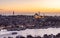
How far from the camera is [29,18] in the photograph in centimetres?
5134

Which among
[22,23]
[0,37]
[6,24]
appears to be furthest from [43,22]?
[0,37]

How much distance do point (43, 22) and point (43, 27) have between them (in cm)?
310

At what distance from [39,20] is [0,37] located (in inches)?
834

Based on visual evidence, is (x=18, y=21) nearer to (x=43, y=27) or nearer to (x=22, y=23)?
(x=22, y=23)

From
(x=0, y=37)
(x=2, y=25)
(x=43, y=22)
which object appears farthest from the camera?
(x=43, y=22)

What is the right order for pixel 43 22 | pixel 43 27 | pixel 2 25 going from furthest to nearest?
1. pixel 43 22
2. pixel 43 27
3. pixel 2 25

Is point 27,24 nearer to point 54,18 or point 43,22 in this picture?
point 43,22

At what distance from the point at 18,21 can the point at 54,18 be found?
8.84 m

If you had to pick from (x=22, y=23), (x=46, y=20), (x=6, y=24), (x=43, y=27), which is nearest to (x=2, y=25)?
(x=6, y=24)

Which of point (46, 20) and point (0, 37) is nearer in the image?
point (0, 37)

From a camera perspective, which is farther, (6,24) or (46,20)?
(46,20)

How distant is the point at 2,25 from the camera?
41.4m

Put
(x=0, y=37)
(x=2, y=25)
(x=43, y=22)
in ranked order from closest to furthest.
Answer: (x=0, y=37)
(x=2, y=25)
(x=43, y=22)

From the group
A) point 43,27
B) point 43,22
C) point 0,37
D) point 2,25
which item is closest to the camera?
point 0,37
